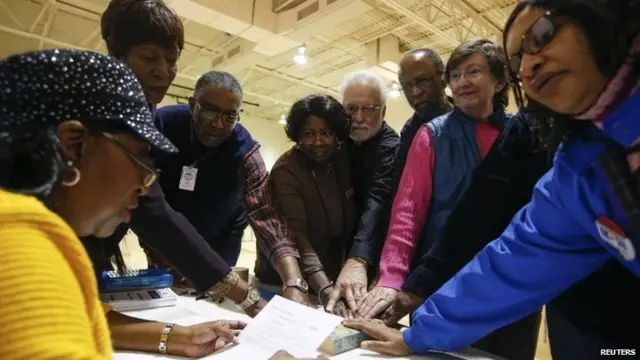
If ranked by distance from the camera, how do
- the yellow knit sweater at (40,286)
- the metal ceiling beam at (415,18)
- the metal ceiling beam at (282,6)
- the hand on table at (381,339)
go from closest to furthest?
the yellow knit sweater at (40,286)
the hand on table at (381,339)
the metal ceiling beam at (415,18)
the metal ceiling beam at (282,6)

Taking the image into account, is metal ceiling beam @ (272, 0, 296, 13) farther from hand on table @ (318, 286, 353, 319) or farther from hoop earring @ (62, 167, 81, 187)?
hoop earring @ (62, 167, 81, 187)

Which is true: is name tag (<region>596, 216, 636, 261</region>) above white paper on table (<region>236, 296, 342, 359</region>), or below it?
above

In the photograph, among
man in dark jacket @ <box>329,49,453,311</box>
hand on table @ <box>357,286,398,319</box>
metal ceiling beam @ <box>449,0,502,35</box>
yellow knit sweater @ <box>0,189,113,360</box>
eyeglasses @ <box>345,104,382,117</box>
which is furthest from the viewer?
metal ceiling beam @ <box>449,0,502,35</box>

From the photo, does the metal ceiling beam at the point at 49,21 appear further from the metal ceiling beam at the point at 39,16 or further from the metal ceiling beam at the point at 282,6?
the metal ceiling beam at the point at 282,6

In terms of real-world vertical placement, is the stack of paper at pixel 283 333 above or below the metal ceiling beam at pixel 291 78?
below

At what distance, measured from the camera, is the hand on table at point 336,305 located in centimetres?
133

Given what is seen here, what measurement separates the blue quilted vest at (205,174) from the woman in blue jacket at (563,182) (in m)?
0.93

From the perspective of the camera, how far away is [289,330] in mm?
1061

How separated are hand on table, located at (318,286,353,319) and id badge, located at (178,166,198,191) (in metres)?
0.70

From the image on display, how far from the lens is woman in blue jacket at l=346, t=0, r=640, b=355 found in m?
0.73

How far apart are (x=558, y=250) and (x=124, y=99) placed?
94 cm

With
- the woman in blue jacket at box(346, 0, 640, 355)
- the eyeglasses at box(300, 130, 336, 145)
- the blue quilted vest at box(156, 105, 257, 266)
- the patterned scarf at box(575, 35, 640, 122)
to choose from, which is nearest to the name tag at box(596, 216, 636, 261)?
the woman in blue jacket at box(346, 0, 640, 355)

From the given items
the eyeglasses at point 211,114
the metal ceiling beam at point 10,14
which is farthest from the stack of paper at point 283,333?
the metal ceiling beam at point 10,14

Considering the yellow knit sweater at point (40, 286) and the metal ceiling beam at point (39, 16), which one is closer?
the yellow knit sweater at point (40, 286)
